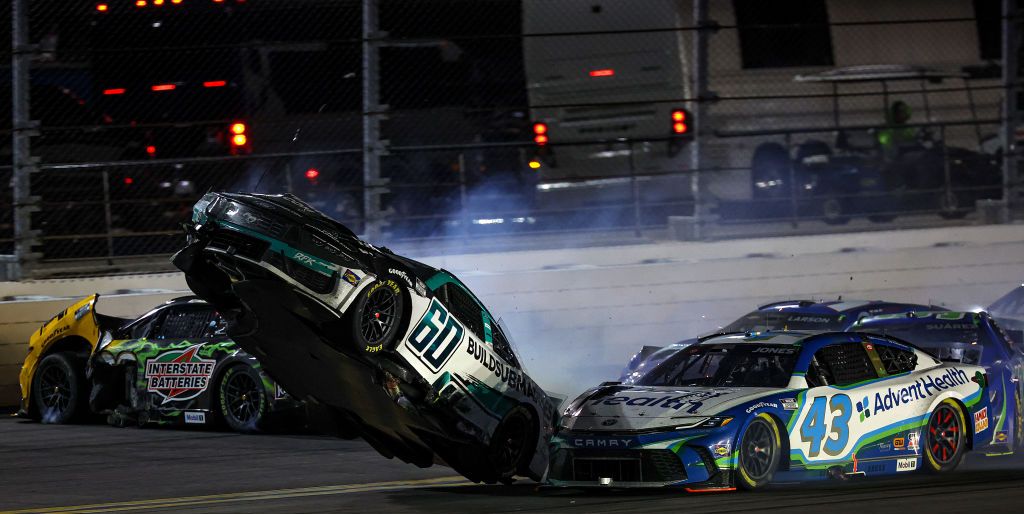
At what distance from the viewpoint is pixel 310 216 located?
30.2ft

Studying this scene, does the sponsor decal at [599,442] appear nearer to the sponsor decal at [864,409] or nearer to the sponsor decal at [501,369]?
the sponsor decal at [501,369]

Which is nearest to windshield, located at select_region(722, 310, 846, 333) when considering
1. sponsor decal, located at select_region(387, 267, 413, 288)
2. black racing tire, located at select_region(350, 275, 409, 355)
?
sponsor decal, located at select_region(387, 267, 413, 288)

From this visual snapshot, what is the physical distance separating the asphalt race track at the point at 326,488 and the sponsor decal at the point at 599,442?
313mm

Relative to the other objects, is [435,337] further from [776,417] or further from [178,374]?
[178,374]

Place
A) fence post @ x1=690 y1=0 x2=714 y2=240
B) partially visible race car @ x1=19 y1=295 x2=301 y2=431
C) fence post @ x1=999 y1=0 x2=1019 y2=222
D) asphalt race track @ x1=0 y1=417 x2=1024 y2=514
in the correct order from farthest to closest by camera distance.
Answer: fence post @ x1=999 y1=0 x2=1019 y2=222 → fence post @ x1=690 y1=0 x2=714 y2=240 → partially visible race car @ x1=19 y1=295 x2=301 y2=431 → asphalt race track @ x1=0 y1=417 x2=1024 y2=514

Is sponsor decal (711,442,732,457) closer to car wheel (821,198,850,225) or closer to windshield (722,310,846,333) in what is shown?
windshield (722,310,846,333)

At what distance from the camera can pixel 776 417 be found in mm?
9297

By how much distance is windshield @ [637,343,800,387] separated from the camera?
9.76m

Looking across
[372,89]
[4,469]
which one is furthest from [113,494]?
[372,89]

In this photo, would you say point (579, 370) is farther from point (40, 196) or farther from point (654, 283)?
point (40, 196)

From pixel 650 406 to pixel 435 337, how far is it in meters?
1.42

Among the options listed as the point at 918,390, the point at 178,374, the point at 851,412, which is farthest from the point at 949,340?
the point at 178,374

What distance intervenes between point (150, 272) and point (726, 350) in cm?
802

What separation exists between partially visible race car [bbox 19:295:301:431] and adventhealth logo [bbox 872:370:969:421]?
5225 millimetres
